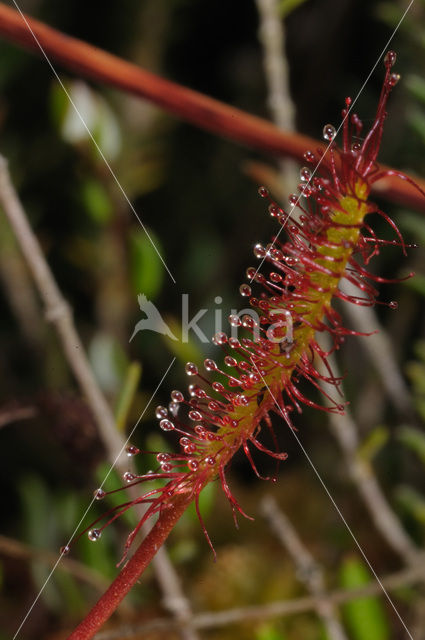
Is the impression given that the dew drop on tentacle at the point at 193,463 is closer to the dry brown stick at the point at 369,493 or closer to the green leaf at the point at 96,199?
the dry brown stick at the point at 369,493

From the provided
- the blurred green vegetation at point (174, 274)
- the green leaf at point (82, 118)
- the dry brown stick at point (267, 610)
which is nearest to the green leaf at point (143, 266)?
the blurred green vegetation at point (174, 274)

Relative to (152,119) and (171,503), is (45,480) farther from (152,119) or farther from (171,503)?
(171,503)

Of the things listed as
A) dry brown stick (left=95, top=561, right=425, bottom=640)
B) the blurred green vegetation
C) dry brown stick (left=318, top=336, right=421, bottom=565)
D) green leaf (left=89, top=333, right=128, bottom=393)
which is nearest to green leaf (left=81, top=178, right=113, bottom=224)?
the blurred green vegetation

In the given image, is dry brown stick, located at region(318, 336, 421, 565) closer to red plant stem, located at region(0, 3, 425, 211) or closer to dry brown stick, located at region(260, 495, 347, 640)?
dry brown stick, located at region(260, 495, 347, 640)

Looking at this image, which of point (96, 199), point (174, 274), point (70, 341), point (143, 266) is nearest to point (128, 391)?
point (70, 341)

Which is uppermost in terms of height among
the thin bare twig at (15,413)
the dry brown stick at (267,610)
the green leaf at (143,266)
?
the green leaf at (143,266)
